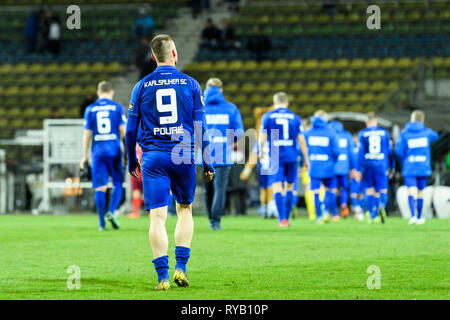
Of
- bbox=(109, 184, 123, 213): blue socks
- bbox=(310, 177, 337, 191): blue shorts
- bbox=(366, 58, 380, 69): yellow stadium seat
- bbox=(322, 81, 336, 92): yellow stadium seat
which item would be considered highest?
bbox=(366, 58, 380, 69): yellow stadium seat

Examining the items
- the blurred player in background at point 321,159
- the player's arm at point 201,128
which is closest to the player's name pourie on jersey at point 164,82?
the player's arm at point 201,128

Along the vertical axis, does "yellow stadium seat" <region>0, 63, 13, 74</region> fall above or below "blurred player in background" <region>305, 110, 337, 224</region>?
above

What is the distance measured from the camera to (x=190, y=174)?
7039 millimetres

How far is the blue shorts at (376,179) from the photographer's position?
16828 millimetres

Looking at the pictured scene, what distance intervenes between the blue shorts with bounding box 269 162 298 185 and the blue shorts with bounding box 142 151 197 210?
7527 millimetres

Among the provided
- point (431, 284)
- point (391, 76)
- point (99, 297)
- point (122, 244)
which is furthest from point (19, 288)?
point (391, 76)

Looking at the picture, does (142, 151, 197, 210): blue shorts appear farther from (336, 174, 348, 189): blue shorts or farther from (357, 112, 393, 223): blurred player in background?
(336, 174, 348, 189): blue shorts

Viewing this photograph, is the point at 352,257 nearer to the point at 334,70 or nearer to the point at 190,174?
the point at 190,174

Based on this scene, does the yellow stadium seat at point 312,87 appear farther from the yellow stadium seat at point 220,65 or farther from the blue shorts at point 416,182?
the blue shorts at point 416,182

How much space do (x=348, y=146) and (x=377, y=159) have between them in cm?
128

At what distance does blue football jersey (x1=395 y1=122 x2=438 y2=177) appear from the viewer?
53.0 feet

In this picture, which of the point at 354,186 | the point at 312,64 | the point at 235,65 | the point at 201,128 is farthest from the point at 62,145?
the point at 201,128

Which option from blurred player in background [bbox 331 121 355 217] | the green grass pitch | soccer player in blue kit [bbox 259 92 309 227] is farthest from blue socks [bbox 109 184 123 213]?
blurred player in background [bbox 331 121 355 217]

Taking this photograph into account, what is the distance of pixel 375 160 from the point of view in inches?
665
